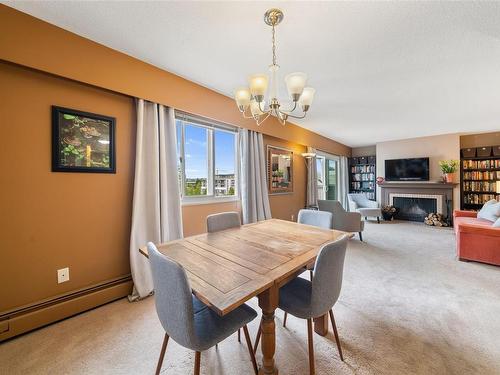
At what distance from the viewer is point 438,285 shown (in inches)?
96.8

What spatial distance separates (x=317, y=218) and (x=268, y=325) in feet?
4.67

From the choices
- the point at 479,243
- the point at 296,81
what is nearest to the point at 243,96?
the point at 296,81

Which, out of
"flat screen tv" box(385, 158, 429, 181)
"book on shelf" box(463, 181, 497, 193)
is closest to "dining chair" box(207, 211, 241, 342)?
"flat screen tv" box(385, 158, 429, 181)

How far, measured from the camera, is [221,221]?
84.5 inches

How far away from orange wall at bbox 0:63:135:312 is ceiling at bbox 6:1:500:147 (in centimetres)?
57

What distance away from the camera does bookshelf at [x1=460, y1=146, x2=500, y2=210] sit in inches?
211

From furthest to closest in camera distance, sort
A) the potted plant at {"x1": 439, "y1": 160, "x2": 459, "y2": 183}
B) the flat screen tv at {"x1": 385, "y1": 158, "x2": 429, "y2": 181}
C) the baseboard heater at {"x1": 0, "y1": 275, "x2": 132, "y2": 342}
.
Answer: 1. the flat screen tv at {"x1": 385, "y1": 158, "x2": 429, "y2": 181}
2. the potted plant at {"x1": 439, "y1": 160, "x2": 459, "y2": 183}
3. the baseboard heater at {"x1": 0, "y1": 275, "x2": 132, "y2": 342}

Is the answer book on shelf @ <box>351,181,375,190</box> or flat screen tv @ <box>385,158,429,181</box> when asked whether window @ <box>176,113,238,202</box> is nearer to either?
flat screen tv @ <box>385,158,429,181</box>

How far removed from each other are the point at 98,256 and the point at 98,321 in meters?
0.57

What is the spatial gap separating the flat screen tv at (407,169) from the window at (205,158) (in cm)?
540

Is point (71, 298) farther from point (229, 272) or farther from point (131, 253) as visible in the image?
point (229, 272)

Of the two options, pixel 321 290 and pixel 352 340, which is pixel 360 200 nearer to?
pixel 352 340

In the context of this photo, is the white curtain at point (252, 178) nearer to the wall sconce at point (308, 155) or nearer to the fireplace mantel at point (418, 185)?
the wall sconce at point (308, 155)

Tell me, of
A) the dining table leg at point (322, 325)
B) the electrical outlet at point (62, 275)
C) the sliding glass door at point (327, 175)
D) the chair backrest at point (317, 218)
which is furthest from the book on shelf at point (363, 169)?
the electrical outlet at point (62, 275)
